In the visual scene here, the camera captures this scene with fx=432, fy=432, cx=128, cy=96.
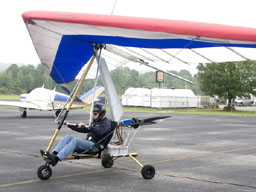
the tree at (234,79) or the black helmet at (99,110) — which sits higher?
the tree at (234,79)

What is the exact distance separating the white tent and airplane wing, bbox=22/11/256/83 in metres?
47.2

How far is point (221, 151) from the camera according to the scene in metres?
13.2

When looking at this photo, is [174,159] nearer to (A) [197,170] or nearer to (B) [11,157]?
(A) [197,170]

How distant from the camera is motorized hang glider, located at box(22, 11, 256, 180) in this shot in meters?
7.02

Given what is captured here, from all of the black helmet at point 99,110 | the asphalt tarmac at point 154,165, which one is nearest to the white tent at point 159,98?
the asphalt tarmac at point 154,165

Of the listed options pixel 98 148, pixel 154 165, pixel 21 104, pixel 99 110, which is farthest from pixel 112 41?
pixel 21 104

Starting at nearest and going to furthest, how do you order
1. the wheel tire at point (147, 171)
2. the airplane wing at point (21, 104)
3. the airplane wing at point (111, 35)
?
the airplane wing at point (111, 35), the wheel tire at point (147, 171), the airplane wing at point (21, 104)

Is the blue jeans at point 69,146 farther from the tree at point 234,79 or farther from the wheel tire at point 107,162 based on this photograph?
the tree at point 234,79

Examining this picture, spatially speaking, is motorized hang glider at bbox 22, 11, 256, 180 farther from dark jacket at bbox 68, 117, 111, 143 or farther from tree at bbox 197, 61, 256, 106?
tree at bbox 197, 61, 256, 106

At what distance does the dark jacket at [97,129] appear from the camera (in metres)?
8.79

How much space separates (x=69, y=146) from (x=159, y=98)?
4876 cm

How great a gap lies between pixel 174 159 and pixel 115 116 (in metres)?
2.82

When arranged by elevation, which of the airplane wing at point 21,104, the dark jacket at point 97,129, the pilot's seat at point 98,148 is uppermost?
the airplane wing at point 21,104

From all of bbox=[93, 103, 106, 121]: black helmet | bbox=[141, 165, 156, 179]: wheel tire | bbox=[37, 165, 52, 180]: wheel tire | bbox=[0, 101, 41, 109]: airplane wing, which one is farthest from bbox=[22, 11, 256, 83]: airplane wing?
bbox=[0, 101, 41, 109]: airplane wing
